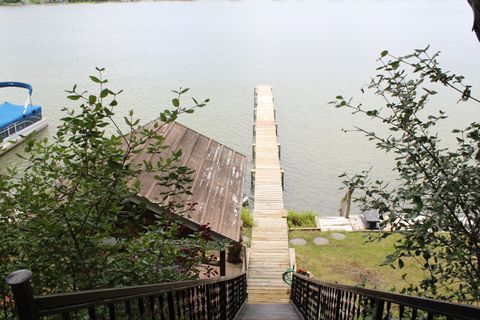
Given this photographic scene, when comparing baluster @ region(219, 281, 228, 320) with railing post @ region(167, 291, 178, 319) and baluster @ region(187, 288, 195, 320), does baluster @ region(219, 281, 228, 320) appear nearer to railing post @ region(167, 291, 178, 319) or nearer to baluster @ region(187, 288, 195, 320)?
baluster @ region(187, 288, 195, 320)

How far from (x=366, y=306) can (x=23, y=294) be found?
2339 millimetres

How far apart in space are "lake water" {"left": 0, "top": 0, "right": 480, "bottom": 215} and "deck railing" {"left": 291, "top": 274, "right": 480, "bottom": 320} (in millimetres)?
11378

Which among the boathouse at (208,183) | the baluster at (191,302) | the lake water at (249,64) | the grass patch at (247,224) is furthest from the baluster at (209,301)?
the lake water at (249,64)

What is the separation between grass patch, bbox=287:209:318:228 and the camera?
14.7m

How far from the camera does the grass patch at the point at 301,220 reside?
48.1 feet

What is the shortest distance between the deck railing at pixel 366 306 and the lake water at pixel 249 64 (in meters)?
11.4

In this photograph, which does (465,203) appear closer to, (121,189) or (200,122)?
(121,189)

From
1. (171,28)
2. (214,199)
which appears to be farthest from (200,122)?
(171,28)

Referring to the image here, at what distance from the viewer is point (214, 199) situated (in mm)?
7789

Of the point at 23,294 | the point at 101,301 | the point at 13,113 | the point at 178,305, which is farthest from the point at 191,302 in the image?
the point at 13,113

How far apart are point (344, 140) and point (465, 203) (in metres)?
20.4

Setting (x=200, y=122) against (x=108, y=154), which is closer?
(x=108, y=154)

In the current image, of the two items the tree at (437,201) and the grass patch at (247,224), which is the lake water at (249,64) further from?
the tree at (437,201)

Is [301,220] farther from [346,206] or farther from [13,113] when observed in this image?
[13,113]
